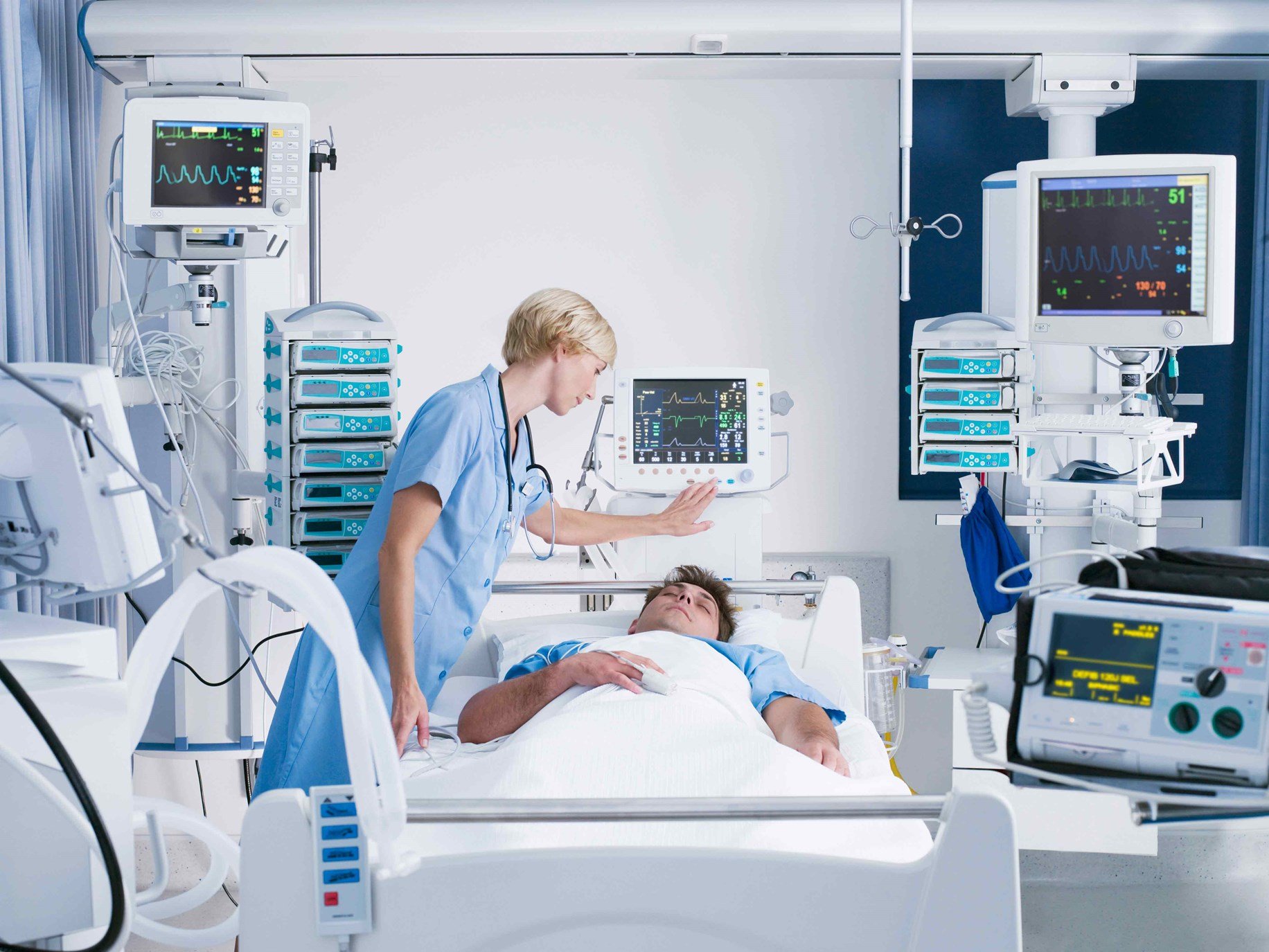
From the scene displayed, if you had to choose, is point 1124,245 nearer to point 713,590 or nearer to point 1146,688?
point 713,590

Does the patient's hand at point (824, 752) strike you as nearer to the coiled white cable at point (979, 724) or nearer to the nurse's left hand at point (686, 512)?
the nurse's left hand at point (686, 512)

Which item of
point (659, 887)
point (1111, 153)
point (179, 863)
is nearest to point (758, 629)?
point (659, 887)

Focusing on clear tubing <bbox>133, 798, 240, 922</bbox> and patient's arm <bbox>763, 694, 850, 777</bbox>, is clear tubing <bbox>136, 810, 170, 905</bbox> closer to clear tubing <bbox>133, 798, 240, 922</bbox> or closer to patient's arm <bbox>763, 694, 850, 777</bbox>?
clear tubing <bbox>133, 798, 240, 922</bbox>

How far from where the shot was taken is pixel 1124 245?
262 cm

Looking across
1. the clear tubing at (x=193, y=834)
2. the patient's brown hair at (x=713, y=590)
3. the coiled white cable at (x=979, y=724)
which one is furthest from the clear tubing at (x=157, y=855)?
the patient's brown hair at (x=713, y=590)

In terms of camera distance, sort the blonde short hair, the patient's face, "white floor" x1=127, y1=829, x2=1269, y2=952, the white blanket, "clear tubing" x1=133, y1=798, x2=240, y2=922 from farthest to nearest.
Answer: "white floor" x1=127, y1=829, x2=1269, y2=952
the patient's face
the blonde short hair
the white blanket
"clear tubing" x1=133, y1=798, x2=240, y2=922

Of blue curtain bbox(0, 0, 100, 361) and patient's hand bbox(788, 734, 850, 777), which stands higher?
blue curtain bbox(0, 0, 100, 361)

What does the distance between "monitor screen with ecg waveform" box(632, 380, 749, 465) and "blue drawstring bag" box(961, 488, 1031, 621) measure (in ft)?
2.63

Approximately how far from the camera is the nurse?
6.63 ft

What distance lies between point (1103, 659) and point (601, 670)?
3.68 feet

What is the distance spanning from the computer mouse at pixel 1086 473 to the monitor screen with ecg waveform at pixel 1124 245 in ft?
1.18

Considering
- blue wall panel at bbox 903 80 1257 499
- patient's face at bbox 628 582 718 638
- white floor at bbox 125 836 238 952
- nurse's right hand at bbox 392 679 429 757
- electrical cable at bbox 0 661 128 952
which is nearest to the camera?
electrical cable at bbox 0 661 128 952

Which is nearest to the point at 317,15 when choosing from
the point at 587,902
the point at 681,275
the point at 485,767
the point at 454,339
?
the point at 454,339

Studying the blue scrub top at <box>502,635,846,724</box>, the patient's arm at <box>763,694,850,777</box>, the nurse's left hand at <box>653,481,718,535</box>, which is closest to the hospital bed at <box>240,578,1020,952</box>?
the patient's arm at <box>763,694,850,777</box>
